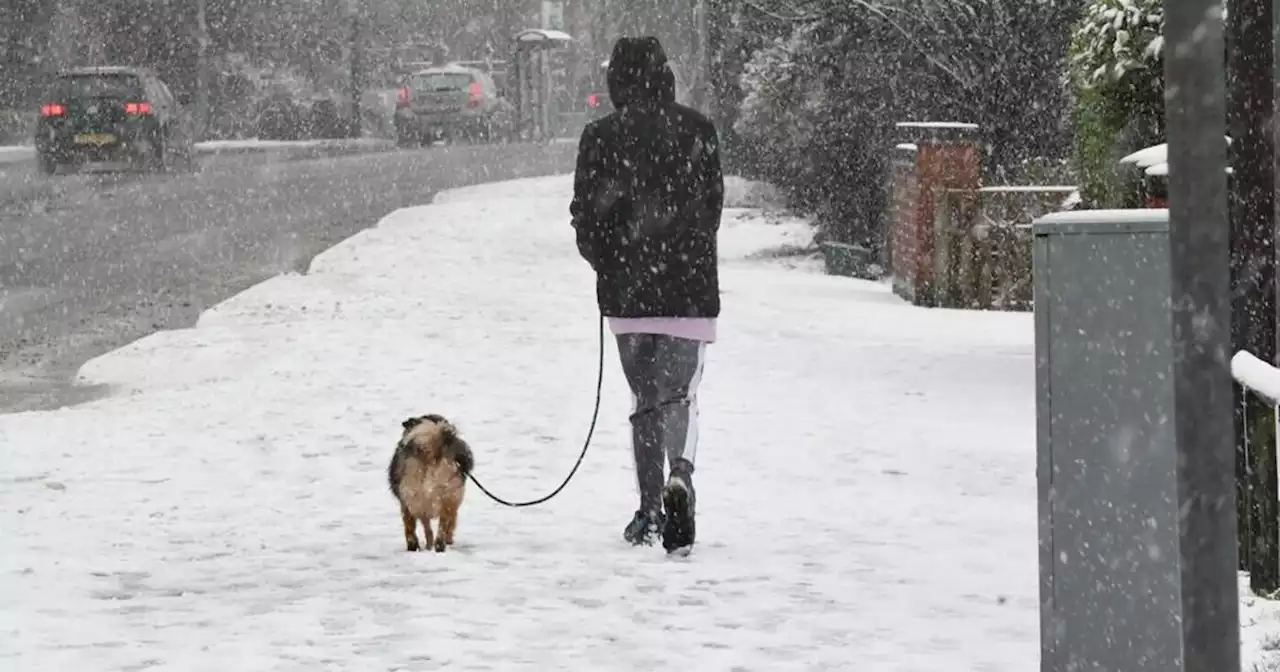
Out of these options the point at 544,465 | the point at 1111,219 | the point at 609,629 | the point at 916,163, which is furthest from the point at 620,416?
the point at 1111,219

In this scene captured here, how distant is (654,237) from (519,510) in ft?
4.90

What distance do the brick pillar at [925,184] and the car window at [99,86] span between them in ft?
58.3

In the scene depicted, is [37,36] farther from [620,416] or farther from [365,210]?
[620,416]

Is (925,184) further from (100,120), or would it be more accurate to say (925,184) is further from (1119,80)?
(100,120)

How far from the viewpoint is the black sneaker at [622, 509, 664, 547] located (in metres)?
7.16

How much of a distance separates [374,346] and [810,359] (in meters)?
2.77

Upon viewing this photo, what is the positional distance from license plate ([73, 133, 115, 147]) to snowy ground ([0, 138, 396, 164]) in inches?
257

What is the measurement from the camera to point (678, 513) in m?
6.86

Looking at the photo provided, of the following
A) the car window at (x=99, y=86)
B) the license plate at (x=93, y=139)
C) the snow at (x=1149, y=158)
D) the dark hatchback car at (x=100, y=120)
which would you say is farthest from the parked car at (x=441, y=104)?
the snow at (x=1149, y=158)

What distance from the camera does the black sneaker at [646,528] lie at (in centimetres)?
716

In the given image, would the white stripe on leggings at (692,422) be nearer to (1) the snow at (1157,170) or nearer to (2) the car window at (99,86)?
(1) the snow at (1157,170)

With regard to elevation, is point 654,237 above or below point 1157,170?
below

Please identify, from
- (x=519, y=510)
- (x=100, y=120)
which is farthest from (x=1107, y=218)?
(x=100, y=120)

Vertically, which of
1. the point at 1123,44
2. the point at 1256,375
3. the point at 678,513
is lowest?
the point at 678,513
